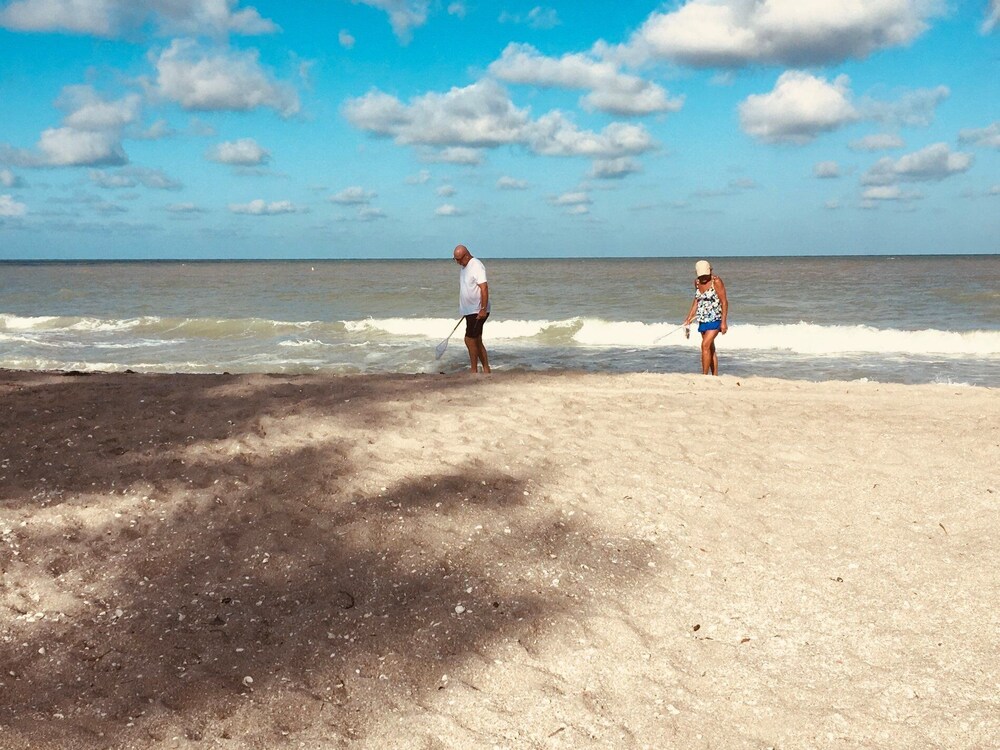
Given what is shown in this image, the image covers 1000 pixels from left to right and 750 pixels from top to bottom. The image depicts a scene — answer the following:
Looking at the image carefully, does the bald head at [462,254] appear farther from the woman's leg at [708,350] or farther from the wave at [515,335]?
the wave at [515,335]

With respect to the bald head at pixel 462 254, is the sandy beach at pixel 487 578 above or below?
below

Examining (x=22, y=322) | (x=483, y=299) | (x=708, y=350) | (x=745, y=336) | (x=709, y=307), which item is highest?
(x=483, y=299)

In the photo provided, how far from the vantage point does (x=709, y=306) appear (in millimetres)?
9477

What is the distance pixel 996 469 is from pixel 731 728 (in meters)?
4.05

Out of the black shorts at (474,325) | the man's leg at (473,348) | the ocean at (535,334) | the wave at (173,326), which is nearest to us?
the black shorts at (474,325)

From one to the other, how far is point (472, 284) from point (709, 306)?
9.53 feet

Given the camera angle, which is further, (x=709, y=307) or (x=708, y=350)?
(x=708, y=350)

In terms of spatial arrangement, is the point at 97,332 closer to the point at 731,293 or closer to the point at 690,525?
the point at 690,525

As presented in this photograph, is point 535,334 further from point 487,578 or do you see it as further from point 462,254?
point 487,578

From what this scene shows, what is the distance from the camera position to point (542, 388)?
8.36 metres

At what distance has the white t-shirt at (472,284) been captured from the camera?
9.43 metres

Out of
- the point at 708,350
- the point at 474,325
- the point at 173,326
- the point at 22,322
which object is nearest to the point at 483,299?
the point at 474,325

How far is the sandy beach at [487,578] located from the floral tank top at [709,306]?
2.68 metres

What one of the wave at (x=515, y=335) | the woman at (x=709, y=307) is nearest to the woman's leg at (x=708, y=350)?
the woman at (x=709, y=307)
